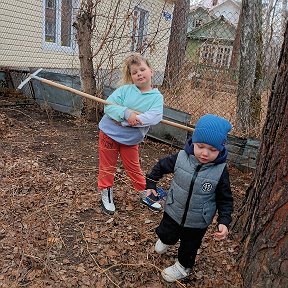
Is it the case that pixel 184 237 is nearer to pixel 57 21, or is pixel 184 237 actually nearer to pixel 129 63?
pixel 129 63

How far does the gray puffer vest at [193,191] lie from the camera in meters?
1.99

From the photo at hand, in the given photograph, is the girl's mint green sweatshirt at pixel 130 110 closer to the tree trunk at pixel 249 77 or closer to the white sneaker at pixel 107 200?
the white sneaker at pixel 107 200

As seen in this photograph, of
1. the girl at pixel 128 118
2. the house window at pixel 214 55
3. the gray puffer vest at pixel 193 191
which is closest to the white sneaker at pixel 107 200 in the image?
the girl at pixel 128 118

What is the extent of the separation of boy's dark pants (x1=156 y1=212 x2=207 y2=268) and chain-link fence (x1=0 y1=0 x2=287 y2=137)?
7.49 ft

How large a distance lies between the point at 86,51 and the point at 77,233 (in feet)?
11.3

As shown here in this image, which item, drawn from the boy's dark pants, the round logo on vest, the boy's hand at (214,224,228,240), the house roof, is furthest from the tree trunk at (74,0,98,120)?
the boy's hand at (214,224,228,240)

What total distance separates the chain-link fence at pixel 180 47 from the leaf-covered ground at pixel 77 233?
54.8 inches

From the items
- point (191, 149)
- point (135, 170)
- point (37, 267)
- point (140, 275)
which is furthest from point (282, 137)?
point (37, 267)

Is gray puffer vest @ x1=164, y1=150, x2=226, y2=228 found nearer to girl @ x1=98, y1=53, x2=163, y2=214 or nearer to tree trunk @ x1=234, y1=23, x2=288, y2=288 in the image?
tree trunk @ x1=234, y1=23, x2=288, y2=288

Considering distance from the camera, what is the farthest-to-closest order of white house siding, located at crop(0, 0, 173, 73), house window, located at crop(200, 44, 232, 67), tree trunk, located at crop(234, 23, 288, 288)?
white house siding, located at crop(0, 0, 173, 73), house window, located at crop(200, 44, 232, 67), tree trunk, located at crop(234, 23, 288, 288)

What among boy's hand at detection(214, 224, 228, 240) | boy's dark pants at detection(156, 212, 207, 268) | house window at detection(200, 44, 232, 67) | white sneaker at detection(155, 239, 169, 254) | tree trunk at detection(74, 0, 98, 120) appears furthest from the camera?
house window at detection(200, 44, 232, 67)

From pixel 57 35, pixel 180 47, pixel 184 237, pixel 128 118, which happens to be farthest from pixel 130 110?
pixel 57 35

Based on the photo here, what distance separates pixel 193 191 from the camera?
2.02 meters

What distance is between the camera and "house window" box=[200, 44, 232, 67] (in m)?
6.35
